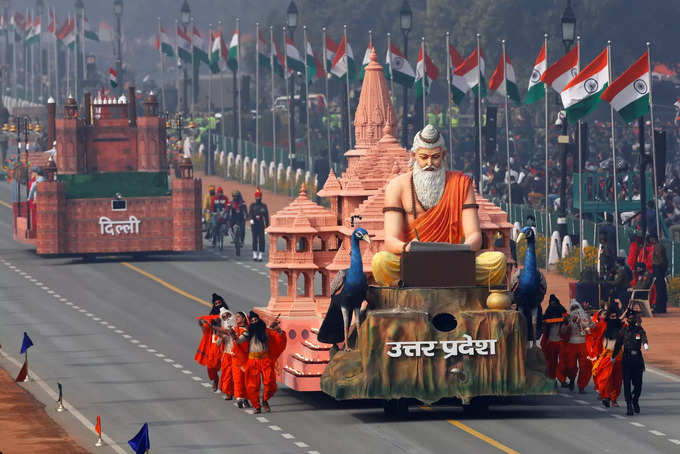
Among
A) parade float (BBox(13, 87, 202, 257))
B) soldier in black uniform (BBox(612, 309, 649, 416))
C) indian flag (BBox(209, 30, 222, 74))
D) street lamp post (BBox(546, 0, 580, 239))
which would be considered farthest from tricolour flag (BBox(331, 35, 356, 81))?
soldier in black uniform (BBox(612, 309, 649, 416))

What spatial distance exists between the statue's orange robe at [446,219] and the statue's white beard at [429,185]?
3.5 inches

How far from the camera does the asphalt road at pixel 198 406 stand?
1292 inches

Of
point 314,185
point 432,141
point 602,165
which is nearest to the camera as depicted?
point 432,141

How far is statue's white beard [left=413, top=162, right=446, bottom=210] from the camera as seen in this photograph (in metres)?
35.1

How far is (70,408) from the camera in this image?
122ft

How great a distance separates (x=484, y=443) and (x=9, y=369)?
523 inches

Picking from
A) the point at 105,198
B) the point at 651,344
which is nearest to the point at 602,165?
the point at 105,198

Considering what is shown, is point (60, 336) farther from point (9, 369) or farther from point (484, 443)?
point (484, 443)

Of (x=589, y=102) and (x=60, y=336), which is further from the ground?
(x=589, y=102)

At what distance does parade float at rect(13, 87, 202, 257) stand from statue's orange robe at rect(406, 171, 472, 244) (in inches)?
1054

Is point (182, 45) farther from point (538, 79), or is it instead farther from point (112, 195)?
point (538, 79)

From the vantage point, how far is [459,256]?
34.0 meters

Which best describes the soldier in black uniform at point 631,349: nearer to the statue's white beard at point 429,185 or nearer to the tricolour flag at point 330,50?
the statue's white beard at point 429,185

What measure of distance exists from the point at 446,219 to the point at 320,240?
5369mm
